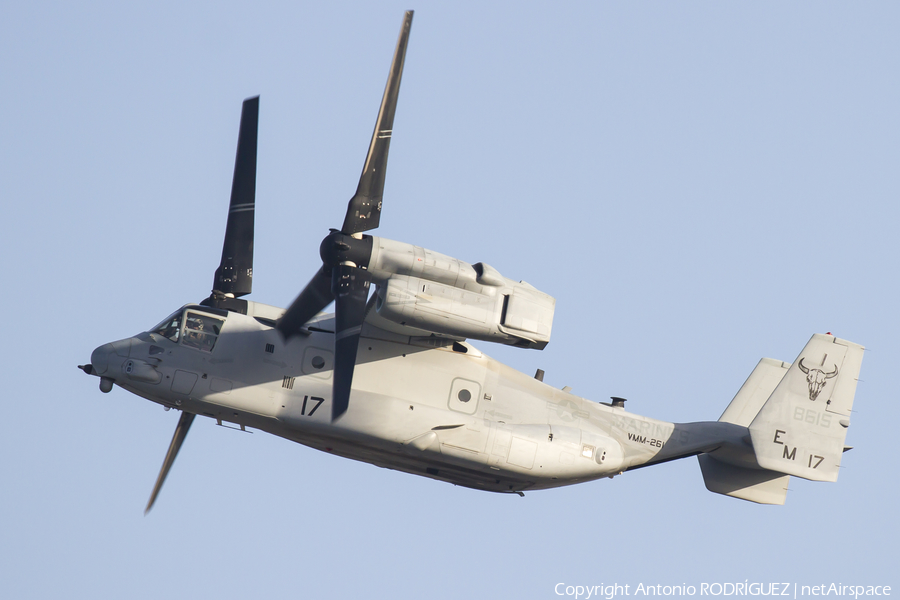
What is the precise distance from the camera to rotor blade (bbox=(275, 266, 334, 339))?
867 inches

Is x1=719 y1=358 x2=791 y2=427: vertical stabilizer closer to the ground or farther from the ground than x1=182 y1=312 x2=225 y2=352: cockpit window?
farther from the ground

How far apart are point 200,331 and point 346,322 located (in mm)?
3478

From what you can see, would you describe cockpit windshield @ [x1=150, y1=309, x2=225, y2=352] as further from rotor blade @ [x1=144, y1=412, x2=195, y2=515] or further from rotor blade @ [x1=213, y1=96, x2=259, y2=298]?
rotor blade @ [x1=144, y1=412, x2=195, y2=515]

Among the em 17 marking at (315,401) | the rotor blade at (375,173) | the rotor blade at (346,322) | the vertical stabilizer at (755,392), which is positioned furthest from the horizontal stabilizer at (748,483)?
the rotor blade at (375,173)

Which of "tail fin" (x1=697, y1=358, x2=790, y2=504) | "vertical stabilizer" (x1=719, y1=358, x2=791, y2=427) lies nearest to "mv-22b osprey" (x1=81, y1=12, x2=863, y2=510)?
"tail fin" (x1=697, y1=358, x2=790, y2=504)

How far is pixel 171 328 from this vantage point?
2289 cm

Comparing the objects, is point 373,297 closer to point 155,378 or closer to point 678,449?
point 155,378

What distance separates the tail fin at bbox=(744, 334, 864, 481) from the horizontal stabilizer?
3.49 ft

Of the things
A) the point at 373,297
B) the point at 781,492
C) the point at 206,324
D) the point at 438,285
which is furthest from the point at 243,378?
the point at 781,492

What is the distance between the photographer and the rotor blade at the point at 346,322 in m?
21.1

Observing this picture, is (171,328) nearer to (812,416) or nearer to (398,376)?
(398,376)

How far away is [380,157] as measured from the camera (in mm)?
21719

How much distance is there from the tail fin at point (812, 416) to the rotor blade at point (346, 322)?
10.0 meters

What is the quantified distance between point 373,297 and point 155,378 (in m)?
4.78
